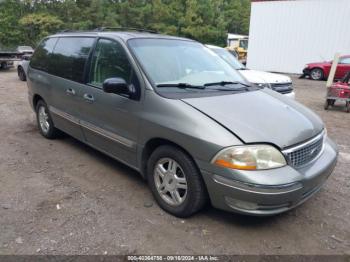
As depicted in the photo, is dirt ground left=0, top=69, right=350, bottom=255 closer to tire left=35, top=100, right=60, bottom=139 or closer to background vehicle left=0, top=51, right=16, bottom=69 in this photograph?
tire left=35, top=100, right=60, bottom=139

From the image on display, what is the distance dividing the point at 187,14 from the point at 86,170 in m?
36.5

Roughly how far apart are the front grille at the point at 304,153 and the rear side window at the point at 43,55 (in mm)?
3985

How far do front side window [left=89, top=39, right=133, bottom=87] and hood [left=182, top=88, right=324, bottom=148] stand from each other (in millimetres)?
892

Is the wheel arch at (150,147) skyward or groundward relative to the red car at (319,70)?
skyward

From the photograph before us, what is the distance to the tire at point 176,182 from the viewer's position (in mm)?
2994

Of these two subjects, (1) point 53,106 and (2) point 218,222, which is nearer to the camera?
(2) point 218,222

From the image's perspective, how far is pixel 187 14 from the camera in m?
38.0

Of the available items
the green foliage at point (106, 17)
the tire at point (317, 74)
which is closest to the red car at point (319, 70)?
the tire at point (317, 74)

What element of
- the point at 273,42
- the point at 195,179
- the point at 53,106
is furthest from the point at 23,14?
the point at 195,179

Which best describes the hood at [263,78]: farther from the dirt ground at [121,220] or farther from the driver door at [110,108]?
the driver door at [110,108]

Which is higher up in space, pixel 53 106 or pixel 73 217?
pixel 53 106

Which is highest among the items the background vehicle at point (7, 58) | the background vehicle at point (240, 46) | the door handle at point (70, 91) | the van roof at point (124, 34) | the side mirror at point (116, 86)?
the van roof at point (124, 34)

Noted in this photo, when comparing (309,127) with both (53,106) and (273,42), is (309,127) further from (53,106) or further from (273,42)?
(273,42)

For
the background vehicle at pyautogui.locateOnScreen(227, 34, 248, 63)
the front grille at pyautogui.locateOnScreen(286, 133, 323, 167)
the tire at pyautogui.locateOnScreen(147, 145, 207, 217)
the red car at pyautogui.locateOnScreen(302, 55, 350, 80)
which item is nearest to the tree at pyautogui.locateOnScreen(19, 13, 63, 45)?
the background vehicle at pyautogui.locateOnScreen(227, 34, 248, 63)
